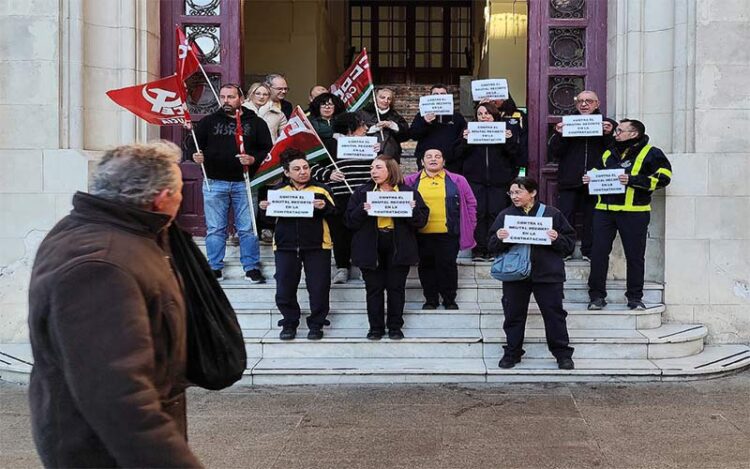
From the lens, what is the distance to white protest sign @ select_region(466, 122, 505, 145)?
8938 mm

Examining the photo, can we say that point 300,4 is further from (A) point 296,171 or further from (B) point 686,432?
(B) point 686,432

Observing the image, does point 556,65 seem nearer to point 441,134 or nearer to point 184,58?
point 441,134

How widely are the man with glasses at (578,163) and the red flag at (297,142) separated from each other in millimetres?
2625

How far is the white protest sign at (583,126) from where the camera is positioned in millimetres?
8750

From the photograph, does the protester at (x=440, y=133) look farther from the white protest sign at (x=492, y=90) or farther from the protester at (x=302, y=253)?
the protester at (x=302, y=253)

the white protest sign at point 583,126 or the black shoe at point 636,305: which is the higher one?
the white protest sign at point 583,126

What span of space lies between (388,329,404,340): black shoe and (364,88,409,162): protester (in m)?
2.16

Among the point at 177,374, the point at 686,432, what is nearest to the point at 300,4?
the point at 686,432

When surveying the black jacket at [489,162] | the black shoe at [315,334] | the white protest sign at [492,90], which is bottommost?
the black shoe at [315,334]

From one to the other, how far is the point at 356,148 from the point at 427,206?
110cm

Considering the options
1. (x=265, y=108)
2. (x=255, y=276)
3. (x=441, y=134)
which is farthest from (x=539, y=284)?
(x=265, y=108)

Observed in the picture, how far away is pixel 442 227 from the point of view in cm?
826

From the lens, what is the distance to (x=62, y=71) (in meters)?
9.21

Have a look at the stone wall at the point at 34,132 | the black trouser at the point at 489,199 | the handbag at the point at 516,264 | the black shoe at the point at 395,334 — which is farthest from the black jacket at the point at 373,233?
the stone wall at the point at 34,132
